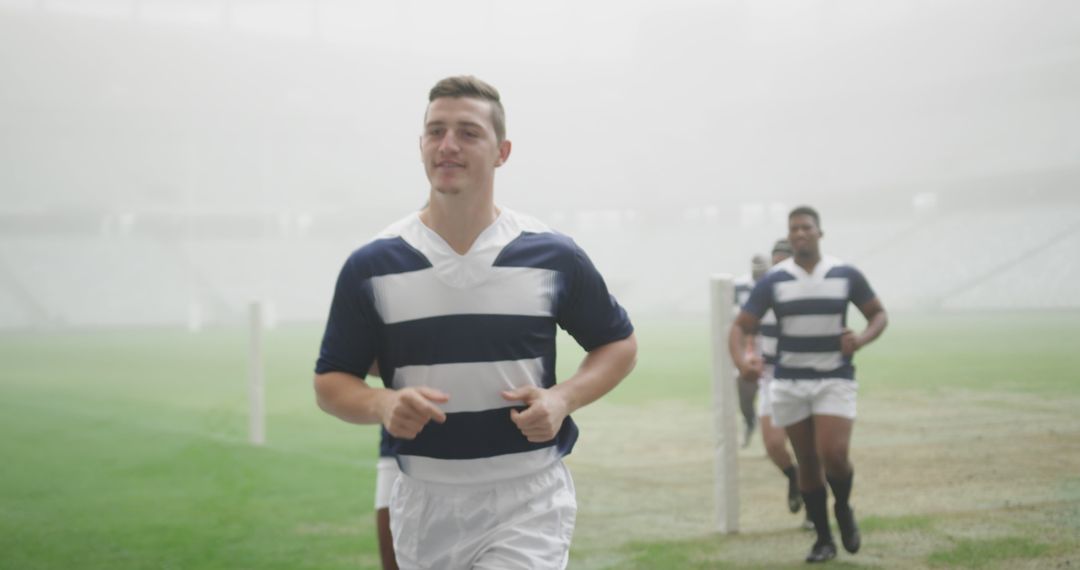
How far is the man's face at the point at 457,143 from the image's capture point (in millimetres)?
2566

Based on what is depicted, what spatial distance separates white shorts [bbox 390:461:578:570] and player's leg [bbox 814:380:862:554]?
387 cm

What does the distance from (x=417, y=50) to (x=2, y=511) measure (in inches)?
3199

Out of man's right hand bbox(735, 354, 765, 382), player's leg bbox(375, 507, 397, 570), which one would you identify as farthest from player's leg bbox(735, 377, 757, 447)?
player's leg bbox(375, 507, 397, 570)

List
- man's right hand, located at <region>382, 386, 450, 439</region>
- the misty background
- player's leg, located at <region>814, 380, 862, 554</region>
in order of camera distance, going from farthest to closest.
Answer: the misty background, player's leg, located at <region>814, 380, 862, 554</region>, man's right hand, located at <region>382, 386, 450, 439</region>

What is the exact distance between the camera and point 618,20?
113m

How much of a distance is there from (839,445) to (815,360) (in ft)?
1.73

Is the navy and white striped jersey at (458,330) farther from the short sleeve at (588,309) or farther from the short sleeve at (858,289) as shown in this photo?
the short sleeve at (858,289)

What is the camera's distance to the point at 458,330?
8.62 feet

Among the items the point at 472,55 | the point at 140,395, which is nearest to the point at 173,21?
the point at 472,55

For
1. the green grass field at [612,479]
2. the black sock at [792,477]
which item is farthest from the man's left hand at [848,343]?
the black sock at [792,477]

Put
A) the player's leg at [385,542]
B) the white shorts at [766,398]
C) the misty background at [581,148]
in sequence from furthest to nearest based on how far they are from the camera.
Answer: the misty background at [581,148]
the white shorts at [766,398]
the player's leg at [385,542]

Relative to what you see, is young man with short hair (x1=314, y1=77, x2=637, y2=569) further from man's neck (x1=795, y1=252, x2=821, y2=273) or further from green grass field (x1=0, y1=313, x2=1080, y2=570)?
man's neck (x1=795, y1=252, x2=821, y2=273)

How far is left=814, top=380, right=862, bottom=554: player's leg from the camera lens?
619 cm

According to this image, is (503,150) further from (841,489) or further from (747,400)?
(747,400)
